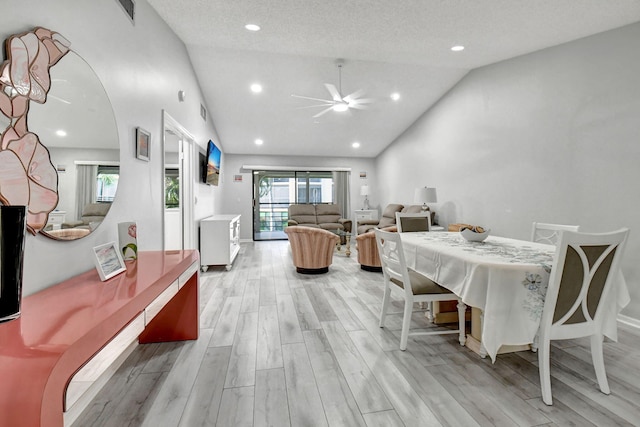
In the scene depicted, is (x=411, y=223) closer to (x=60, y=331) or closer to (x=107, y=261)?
(x=107, y=261)

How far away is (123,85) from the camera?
2.14 metres

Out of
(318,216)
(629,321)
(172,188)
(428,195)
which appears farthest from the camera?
(318,216)

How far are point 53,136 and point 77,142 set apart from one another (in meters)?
0.17

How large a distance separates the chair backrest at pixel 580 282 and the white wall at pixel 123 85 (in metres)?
2.57

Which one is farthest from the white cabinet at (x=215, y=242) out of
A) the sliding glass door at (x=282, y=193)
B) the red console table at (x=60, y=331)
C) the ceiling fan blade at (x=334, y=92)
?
the sliding glass door at (x=282, y=193)

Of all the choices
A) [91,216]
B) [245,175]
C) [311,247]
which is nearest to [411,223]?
[311,247]

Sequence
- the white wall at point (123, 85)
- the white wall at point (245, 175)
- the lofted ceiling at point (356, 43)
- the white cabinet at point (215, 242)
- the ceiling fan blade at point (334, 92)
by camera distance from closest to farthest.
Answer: the white wall at point (123, 85) < the lofted ceiling at point (356, 43) < the ceiling fan blade at point (334, 92) < the white cabinet at point (215, 242) < the white wall at point (245, 175)

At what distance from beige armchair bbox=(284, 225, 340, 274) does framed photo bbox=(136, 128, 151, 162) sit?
2.09 m

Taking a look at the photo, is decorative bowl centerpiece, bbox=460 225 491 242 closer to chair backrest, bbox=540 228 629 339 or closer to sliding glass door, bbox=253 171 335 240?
chair backrest, bbox=540 228 629 339

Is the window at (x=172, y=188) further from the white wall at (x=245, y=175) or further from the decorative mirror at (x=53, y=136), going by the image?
the white wall at (x=245, y=175)

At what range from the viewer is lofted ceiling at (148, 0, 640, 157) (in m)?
2.64

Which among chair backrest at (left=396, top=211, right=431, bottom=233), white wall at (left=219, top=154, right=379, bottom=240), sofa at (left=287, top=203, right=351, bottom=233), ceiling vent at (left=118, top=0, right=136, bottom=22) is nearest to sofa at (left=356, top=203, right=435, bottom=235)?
sofa at (left=287, top=203, right=351, bottom=233)

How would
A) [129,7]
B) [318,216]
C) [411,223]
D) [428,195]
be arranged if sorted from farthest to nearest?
[318,216] < [428,195] < [411,223] < [129,7]

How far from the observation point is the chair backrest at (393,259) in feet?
6.89
